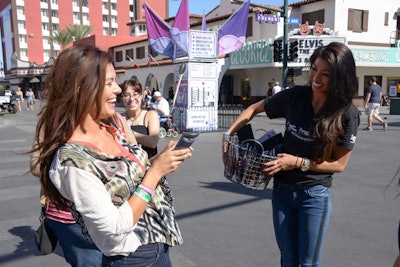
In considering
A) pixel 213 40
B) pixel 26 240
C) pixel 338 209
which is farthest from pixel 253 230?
pixel 213 40

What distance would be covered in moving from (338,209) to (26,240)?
13.0 ft

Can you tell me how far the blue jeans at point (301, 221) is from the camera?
2.30 metres

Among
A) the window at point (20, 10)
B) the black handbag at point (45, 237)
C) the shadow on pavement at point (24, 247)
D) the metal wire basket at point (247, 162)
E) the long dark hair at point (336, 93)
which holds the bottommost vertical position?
the shadow on pavement at point (24, 247)

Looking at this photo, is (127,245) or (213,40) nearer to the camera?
(127,245)

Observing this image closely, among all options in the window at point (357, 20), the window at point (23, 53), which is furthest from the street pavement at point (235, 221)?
the window at point (23, 53)

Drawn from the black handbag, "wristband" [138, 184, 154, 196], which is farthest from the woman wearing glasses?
"wristband" [138, 184, 154, 196]

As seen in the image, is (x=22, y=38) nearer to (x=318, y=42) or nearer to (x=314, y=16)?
(x=314, y=16)

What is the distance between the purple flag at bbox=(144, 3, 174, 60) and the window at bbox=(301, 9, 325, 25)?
1426cm

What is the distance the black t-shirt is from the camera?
2.23 m

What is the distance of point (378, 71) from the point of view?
1037 inches

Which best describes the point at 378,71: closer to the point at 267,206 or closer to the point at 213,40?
the point at 213,40

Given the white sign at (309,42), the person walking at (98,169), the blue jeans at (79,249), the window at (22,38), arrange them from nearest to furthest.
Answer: the person walking at (98,169), the blue jeans at (79,249), the white sign at (309,42), the window at (22,38)

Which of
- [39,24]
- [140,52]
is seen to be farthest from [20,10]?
[140,52]

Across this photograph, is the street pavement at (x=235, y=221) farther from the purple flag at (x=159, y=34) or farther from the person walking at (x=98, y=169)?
the purple flag at (x=159, y=34)
